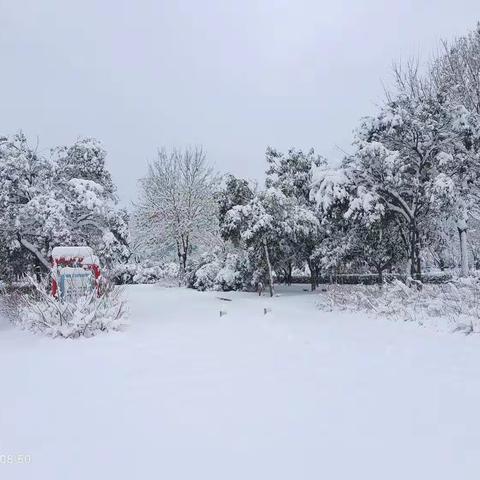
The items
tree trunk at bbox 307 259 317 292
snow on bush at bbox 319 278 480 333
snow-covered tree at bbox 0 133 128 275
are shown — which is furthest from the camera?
tree trunk at bbox 307 259 317 292

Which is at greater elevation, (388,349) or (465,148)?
(465,148)

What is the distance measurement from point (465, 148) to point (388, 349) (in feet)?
34.3

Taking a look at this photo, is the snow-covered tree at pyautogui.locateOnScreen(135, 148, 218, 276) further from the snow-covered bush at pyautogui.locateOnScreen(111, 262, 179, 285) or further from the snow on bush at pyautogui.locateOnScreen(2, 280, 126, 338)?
the snow on bush at pyautogui.locateOnScreen(2, 280, 126, 338)

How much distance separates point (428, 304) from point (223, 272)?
14.5m

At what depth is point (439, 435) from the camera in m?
3.86

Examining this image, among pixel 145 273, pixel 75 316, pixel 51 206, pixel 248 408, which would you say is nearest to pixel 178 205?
pixel 145 273

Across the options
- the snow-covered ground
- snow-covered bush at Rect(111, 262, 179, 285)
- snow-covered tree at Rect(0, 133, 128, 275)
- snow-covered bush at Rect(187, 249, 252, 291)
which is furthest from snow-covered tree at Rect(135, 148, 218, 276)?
the snow-covered ground

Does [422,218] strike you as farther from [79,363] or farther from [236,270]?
[79,363]

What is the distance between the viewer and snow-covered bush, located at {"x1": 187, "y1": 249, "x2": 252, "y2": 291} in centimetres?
2339

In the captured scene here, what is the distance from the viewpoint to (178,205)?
33.2m

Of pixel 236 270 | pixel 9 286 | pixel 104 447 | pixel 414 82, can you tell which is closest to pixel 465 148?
pixel 414 82

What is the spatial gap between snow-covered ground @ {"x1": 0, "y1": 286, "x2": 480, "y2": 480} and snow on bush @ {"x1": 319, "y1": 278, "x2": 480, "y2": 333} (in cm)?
65

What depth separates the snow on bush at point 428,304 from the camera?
29.6 ft

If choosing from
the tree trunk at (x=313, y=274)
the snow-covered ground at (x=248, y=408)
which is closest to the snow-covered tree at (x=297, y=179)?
the tree trunk at (x=313, y=274)
